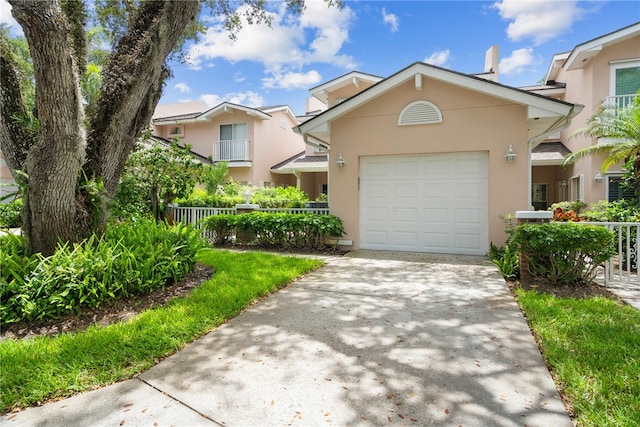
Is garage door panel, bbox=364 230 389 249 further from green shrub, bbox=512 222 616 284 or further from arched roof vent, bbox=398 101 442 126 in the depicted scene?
green shrub, bbox=512 222 616 284

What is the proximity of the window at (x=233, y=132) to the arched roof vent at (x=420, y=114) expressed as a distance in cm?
1290

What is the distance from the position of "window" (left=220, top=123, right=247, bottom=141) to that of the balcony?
15.0 inches

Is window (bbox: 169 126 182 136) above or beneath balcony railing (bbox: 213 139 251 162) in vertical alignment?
above

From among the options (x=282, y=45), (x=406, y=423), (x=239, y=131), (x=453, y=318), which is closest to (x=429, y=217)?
(x=453, y=318)

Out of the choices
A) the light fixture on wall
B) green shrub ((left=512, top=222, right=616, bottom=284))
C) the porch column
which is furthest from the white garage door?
green shrub ((left=512, top=222, right=616, bottom=284))

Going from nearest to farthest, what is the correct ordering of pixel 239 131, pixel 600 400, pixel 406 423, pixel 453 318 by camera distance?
1. pixel 406 423
2. pixel 600 400
3. pixel 453 318
4. pixel 239 131

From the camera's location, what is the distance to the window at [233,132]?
65.3 feet

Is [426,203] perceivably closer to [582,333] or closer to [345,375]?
[582,333]

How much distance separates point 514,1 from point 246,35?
7514mm

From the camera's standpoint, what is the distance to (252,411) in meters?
2.46

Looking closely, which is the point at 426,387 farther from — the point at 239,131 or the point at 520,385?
the point at 239,131

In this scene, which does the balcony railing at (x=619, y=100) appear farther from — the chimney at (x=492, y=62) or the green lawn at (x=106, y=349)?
the green lawn at (x=106, y=349)

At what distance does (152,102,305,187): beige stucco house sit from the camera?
19.5 metres

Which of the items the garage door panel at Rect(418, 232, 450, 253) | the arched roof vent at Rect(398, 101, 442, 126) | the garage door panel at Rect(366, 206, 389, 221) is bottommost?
the garage door panel at Rect(418, 232, 450, 253)
